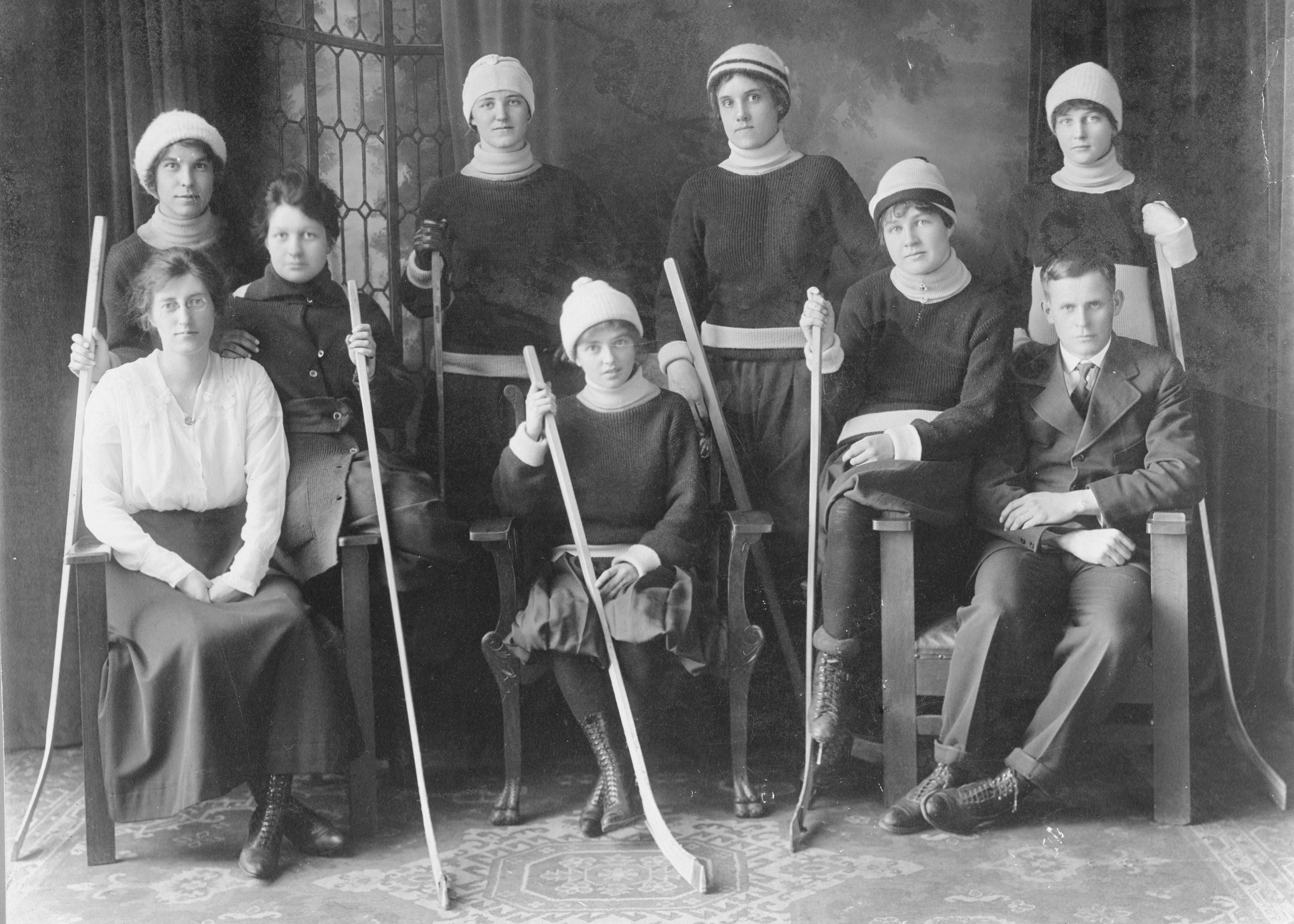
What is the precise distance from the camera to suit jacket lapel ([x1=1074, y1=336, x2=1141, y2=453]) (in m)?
2.70

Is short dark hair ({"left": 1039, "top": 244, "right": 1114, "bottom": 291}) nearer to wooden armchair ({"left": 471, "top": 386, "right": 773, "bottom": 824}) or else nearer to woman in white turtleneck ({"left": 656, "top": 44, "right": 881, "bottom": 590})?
woman in white turtleneck ({"left": 656, "top": 44, "right": 881, "bottom": 590})

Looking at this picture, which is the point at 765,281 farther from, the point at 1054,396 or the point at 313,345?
the point at 313,345

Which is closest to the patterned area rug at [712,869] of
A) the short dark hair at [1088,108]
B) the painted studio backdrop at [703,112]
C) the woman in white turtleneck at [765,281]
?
the painted studio backdrop at [703,112]

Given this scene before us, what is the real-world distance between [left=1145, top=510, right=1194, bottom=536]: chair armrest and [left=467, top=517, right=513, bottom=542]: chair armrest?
136cm

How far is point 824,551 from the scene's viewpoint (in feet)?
9.05

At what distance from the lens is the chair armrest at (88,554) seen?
252 cm

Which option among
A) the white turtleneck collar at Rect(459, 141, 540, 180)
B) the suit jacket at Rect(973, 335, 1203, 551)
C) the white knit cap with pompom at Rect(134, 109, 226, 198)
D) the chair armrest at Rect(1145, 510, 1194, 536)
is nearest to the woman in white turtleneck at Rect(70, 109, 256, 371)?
the white knit cap with pompom at Rect(134, 109, 226, 198)

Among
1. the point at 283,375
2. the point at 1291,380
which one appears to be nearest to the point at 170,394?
the point at 283,375

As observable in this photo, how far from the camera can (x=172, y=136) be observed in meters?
2.73

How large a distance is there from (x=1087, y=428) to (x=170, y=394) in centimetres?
198

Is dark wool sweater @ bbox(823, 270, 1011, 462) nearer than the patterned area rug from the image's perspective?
No

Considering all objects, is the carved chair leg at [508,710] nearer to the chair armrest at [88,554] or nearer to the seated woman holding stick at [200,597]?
the seated woman holding stick at [200,597]

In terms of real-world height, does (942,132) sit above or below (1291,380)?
above

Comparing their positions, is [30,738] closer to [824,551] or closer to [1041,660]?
[824,551]
